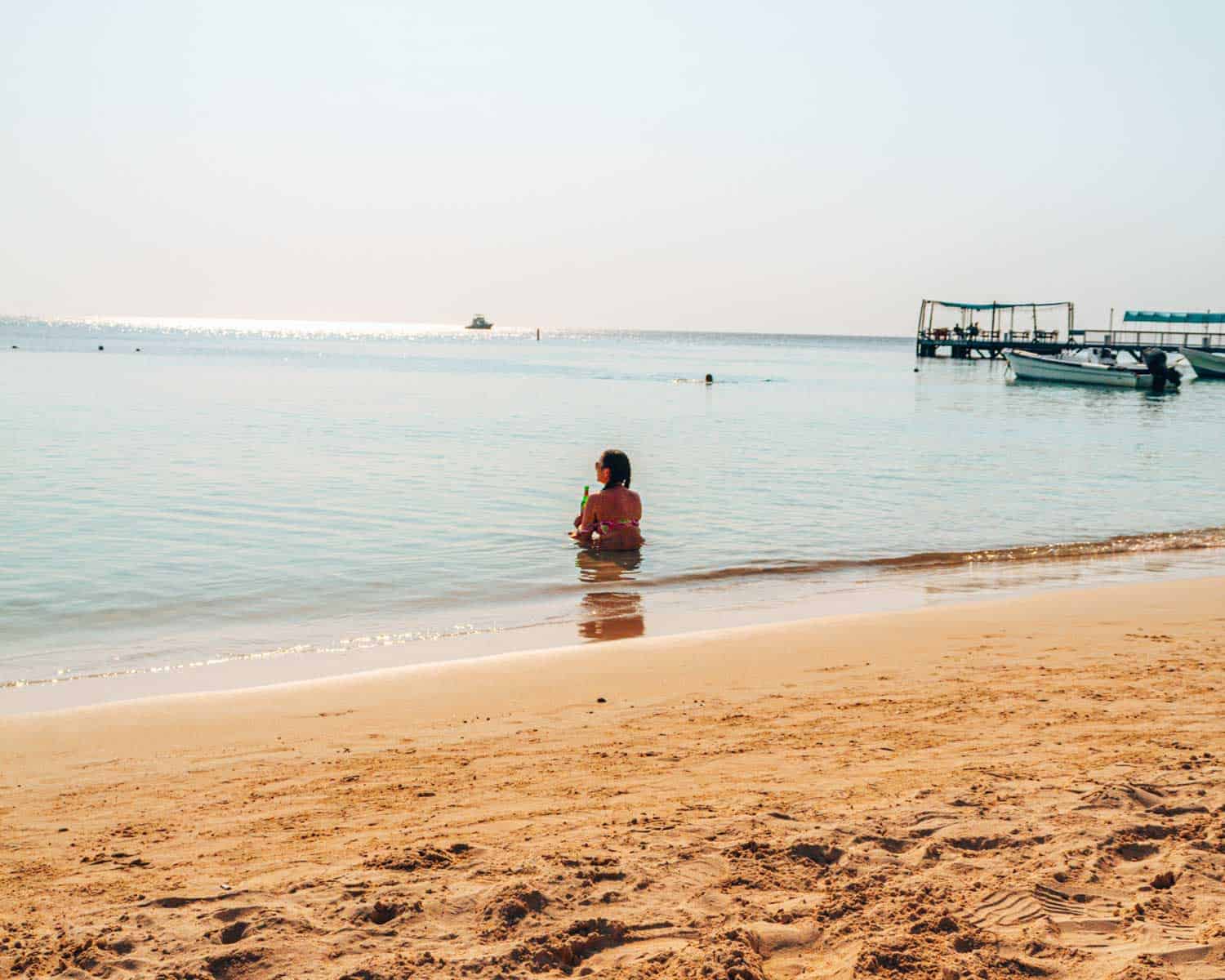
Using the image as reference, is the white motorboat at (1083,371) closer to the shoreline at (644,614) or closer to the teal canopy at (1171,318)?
the teal canopy at (1171,318)

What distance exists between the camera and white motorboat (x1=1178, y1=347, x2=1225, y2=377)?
7494 cm

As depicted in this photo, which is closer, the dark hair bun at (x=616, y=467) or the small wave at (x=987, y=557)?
the small wave at (x=987, y=557)

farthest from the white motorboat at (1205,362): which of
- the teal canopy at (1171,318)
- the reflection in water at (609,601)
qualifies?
the reflection in water at (609,601)

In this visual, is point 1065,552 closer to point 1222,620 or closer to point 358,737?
point 1222,620

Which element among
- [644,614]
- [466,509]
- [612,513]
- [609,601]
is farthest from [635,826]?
[466,509]

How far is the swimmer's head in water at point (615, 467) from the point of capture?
42.7 ft

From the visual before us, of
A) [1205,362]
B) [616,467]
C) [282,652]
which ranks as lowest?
[282,652]

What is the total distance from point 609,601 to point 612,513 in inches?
99.0

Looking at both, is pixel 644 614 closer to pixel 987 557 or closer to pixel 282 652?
pixel 282 652

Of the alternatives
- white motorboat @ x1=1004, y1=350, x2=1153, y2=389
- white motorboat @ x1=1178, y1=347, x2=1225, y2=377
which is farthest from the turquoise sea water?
white motorboat @ x1=1178, y1=347, x2=1225, y2=377

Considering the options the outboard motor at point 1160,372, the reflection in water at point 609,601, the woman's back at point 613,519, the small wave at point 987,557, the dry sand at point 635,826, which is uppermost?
the outboard motor at point 1160,372

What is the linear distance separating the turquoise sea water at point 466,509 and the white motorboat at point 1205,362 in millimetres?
37098

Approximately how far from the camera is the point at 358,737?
5980 millimetres

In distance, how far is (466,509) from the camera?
1666cm
